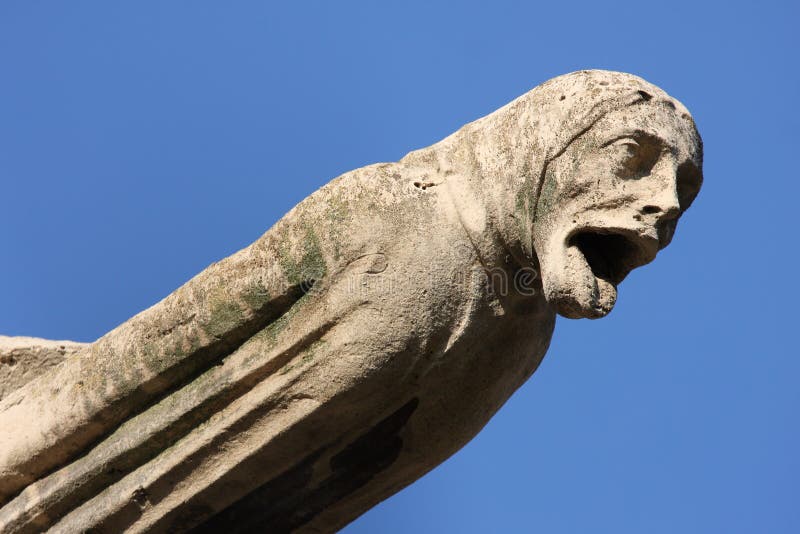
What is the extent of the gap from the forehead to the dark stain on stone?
93 centimetres

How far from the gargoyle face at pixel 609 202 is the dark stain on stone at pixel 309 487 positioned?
0.61 m

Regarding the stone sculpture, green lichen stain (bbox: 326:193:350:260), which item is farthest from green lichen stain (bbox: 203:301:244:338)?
green lichen stain (bbox: 326:193:350:260)

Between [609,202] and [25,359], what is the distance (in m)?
2.21

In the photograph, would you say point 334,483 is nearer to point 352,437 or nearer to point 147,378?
point 352,437

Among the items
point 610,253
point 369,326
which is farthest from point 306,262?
point 610,253

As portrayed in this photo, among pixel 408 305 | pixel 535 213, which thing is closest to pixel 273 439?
pixel 408 305

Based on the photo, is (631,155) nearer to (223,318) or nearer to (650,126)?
(650,126)

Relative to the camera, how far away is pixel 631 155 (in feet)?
15.5

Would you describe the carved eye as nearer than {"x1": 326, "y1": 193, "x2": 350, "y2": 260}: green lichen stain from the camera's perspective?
Yes

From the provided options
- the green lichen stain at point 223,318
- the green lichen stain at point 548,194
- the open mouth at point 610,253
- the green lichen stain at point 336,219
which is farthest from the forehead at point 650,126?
the green lichen stain at point 223,318

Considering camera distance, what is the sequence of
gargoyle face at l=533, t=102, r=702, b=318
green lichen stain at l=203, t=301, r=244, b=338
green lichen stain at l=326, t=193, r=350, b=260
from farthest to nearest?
green lichen stain at l=203, t=301, r=244, b=338, green lichen stain at l=326, t=193, r=350, b=260, gargoyle face at l=533, t=102, r=702, b=318

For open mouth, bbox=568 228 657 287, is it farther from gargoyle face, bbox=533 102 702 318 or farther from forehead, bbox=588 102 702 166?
forehead, bbox=588 102 702 166

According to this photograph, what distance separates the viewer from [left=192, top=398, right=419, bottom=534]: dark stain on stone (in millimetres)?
4980

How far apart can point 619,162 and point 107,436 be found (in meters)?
1.70
